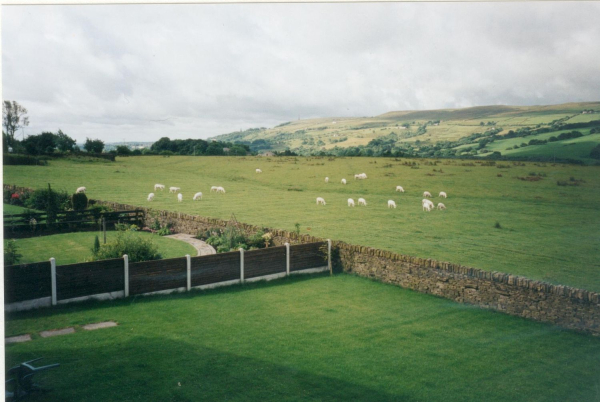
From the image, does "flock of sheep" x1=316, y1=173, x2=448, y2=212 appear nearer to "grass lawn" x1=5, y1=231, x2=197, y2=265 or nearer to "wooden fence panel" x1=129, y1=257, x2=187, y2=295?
"grass lawn" x1=5, y1=231, x2=197, y2=265

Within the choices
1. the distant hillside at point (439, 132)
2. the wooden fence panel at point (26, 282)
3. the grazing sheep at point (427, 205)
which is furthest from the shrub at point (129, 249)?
the distant hillside at point (439, 132)

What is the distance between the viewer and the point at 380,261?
11359mm

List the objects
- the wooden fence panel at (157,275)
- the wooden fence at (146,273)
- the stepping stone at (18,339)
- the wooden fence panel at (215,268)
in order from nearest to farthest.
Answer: the stepping stone at (18,339), the wooden fence at (146,273), the wooden fence panel at (157,275), the wooden fence panel at (215,268)

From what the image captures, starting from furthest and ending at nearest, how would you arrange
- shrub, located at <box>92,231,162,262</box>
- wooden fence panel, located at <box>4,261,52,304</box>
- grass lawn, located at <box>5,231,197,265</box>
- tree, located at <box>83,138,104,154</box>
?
tree, located at <box>83,138,104,154</box> < grass lawn, located at <box>5,231,197,265</box> < shrub, located at <box>92,231,162,262</box> < wooden fence panel, located at <box>4,261,52,304</box>

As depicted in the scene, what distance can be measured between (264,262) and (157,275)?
115 inches

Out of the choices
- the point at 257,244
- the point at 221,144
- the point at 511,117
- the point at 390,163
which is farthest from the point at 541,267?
the point at 221,144

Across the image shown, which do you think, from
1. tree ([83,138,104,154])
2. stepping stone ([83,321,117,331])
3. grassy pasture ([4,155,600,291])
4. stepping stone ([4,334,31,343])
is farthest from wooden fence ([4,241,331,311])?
tree ([83,138,104,154])

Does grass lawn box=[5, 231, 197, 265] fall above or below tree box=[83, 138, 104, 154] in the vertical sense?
below

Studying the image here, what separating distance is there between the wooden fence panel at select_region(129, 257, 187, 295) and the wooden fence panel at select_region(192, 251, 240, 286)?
309 millimetres

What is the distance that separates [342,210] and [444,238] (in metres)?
7.73

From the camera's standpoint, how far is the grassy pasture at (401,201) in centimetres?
1407

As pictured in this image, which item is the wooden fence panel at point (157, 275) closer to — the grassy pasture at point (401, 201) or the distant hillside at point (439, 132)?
the grassy pasture at point (401, 201)

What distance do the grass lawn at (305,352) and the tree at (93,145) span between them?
21168 millimetres

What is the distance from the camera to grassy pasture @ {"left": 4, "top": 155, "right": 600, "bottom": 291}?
14066 mm
